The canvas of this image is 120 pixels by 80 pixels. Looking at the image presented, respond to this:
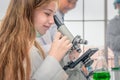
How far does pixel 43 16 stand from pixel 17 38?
14 centimetres

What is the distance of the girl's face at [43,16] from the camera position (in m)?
1.01

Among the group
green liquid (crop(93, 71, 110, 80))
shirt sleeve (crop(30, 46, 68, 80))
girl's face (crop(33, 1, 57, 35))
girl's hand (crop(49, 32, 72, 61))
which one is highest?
girl's face (crop(33, 1, 57, 35))

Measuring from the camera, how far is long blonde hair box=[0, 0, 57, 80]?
2.86 feet

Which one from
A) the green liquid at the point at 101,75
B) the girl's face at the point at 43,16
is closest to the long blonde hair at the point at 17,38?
the girl's face at the point at 43,16

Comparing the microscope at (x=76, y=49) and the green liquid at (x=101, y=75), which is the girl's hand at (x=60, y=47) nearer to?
the microscope at (x=76, y=49)

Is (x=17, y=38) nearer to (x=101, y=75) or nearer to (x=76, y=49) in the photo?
(x=76, y=49)

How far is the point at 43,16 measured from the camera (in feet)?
3.34

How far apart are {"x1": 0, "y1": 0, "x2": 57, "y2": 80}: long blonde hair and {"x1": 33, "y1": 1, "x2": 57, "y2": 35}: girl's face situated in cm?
2

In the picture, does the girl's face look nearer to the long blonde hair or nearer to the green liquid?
the long blonde hair

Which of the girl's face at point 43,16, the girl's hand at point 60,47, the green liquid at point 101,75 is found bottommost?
the green liquid at point 101,75

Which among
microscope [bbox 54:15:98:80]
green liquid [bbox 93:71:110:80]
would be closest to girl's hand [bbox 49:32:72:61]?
microscope [bbox 54:15:98:80]

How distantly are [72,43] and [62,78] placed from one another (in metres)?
0.12

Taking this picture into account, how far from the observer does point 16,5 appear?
3.25 feet

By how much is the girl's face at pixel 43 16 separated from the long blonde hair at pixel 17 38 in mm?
18
